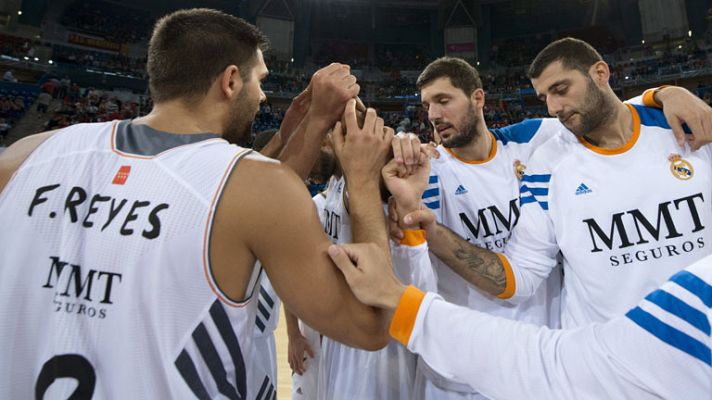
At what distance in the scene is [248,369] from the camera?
1187 mm

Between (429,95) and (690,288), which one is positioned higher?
(429,95)

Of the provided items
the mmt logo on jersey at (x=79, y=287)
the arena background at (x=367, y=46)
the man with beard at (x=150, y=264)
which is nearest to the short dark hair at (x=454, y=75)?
the man with beard at (x=150, y=264)

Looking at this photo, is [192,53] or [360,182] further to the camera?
[360,182]

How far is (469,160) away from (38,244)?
2.07 meters

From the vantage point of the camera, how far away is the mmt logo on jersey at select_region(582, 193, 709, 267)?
1.83 meters

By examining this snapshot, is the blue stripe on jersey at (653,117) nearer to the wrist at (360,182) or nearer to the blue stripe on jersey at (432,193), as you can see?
the blue stripe on jersey at (432,193)

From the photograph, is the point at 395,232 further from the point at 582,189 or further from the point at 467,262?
the point at 582,189

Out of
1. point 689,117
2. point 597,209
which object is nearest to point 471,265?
point 597,209

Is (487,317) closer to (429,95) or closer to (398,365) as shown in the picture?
(398,365)

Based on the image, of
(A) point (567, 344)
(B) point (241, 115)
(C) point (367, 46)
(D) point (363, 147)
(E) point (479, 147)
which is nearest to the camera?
(A) point (567, 344)

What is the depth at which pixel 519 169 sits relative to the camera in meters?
2.35

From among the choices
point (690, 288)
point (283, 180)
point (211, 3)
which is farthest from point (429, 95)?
point (211, 3)

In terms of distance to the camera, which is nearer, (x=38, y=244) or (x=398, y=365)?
(x=38, y=244)

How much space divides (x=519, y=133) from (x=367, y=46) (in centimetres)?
2635
